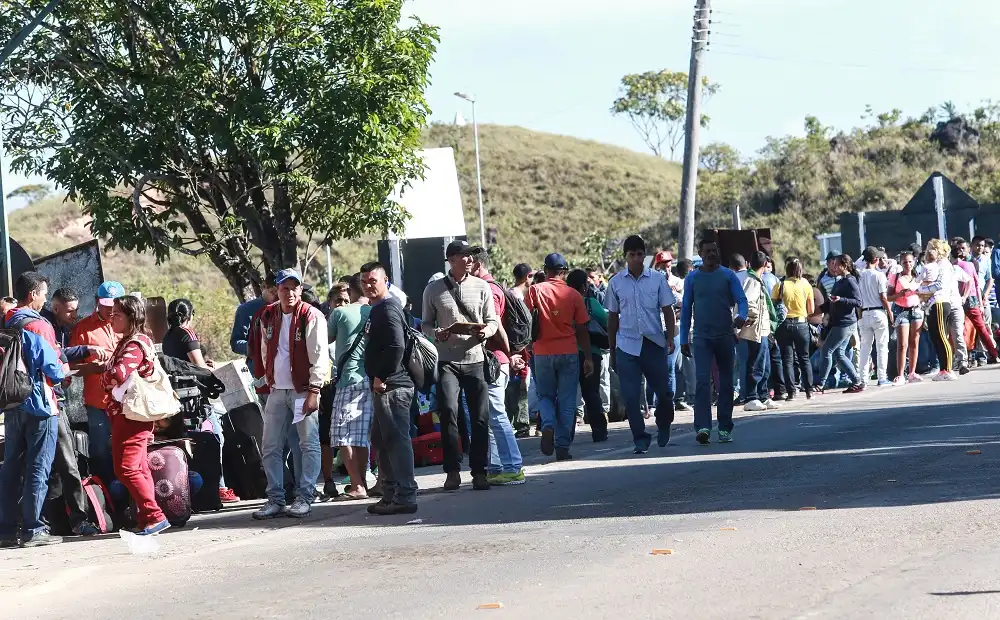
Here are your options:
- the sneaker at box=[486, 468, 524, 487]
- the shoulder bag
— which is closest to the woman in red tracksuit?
the shoulder bag

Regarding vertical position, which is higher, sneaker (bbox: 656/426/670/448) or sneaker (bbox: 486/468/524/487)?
sneaker (bbox: 656/426/670/448)

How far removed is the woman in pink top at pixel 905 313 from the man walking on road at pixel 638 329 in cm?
730

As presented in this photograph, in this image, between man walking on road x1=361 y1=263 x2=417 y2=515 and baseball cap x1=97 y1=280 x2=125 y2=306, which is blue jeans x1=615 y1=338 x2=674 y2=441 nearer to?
man walking on road x1=361 y1=263 x2=417 y2=515

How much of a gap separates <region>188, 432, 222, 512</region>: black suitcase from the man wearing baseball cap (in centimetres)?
67

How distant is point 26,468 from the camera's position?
10.2 m

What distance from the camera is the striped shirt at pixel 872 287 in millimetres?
19391

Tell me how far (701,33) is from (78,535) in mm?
17258

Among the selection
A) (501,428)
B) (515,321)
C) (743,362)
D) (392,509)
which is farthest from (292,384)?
(743,362)

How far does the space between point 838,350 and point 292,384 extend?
10969mm

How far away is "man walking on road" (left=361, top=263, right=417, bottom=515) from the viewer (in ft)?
34.8

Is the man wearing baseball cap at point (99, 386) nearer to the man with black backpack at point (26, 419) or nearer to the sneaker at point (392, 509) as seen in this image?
the man with black backpack at point (26, 419)

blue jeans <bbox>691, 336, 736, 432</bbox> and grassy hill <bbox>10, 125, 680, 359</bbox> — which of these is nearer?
blue jeans <bbox>691, 336, 736, 432</bbox>

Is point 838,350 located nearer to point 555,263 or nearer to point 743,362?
point 743,362

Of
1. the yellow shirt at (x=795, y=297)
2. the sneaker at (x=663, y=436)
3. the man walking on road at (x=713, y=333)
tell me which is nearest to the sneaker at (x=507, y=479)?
the sneaker at (x=663, y=436)
